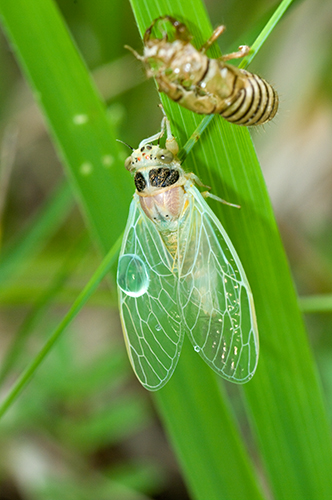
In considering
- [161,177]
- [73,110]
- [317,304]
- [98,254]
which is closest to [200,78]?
[161,177]

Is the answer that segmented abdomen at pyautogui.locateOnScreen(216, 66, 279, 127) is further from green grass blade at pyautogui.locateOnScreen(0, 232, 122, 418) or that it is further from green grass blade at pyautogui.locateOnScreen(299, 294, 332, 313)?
green grass blade at pyautogui.locateOnScreen(299, 294, 332, 313)

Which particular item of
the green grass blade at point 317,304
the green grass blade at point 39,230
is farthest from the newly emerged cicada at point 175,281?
the green grass blade at point 39,230

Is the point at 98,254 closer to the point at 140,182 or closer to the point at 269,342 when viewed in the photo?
the point at 140,182

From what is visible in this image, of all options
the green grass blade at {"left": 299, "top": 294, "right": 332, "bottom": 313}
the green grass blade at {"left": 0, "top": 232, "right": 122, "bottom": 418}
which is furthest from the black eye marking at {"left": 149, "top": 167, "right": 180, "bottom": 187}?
the green grass blade at {"left": 299, "top": 294, "right": 332, "bottom": 313}

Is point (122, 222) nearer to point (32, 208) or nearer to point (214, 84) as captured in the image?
point (214, 84)

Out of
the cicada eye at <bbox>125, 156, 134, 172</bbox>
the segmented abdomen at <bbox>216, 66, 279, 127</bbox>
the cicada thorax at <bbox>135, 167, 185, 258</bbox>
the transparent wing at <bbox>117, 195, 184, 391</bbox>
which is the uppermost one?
the segmented abdomen at <bbox>216, 66, 279, 127</bbox>
